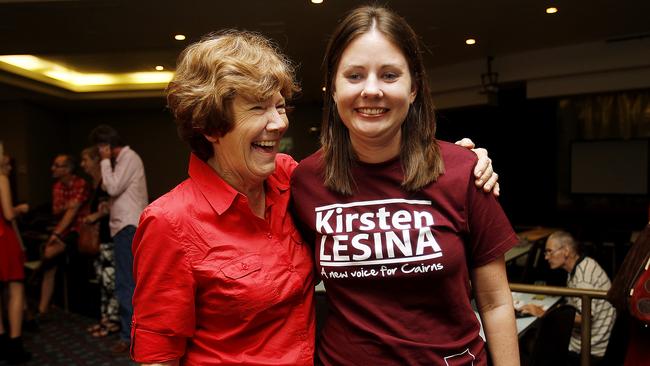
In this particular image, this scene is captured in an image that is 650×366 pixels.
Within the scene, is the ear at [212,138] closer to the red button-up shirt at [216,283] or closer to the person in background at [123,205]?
the red button-up shirt at [216,283]

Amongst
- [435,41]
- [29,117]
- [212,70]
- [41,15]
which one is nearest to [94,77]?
[29,117]

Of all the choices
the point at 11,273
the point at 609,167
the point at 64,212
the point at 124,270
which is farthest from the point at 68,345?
the point at 609,167

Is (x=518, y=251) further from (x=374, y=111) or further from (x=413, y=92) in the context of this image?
(x=374, y=111)

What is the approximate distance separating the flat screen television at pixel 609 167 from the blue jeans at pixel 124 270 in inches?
386

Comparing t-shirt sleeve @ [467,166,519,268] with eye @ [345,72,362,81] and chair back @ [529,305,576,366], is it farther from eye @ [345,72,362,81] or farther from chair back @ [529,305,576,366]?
chair back @ [529,305,576,366]

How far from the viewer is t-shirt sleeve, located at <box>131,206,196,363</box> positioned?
1193 mm

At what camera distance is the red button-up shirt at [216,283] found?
3.93ft

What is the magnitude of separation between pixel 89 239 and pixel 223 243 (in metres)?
3.92

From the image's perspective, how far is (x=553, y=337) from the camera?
99.6 inches

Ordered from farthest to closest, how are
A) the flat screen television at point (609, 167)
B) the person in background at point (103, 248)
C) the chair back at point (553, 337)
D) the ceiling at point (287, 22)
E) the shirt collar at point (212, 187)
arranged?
the flat screen television at point (609, 167)
the ceiling at point (287, 22)
the person in background at point (103, 248)
the chair back at point (553, 337)
the shirt collar at point (212, 187)

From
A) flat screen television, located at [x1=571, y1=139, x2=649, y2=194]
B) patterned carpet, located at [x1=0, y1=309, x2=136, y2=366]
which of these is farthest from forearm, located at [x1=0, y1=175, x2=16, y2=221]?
flat screen television, located at [x1=571, y1=139, x2=649, y2=194]

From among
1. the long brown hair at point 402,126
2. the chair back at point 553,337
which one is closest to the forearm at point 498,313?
the long brown hair at point 402,126

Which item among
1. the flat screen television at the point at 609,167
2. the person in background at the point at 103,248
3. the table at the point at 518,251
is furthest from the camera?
the flat screen television at the point at 609,167

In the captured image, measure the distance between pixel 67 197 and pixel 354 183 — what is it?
4.65 meters
